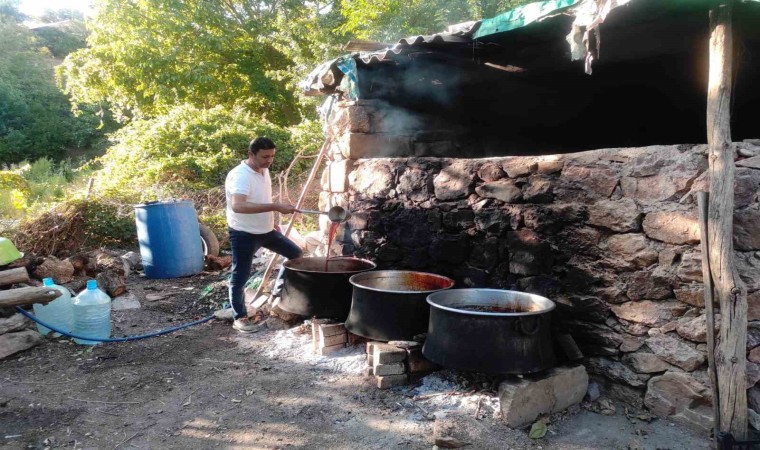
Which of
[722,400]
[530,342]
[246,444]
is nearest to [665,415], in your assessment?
[722,400]

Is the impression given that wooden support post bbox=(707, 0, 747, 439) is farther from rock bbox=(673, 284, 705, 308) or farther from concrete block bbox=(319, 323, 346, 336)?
concrete block bbox=(319, 323, 346, 336)

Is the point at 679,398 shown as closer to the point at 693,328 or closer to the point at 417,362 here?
the point at 693,328

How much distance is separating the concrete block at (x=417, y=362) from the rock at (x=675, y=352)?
133 cm

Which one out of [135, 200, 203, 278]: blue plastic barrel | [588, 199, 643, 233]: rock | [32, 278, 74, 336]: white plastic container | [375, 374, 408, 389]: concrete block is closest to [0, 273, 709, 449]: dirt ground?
[375, 374, 408, 389]: concrete block

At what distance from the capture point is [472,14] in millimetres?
12125

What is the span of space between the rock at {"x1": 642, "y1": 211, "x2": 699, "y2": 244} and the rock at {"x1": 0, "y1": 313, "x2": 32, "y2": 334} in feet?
15.7

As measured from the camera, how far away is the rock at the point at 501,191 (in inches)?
140

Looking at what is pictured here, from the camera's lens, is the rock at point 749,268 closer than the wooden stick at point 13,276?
Yes

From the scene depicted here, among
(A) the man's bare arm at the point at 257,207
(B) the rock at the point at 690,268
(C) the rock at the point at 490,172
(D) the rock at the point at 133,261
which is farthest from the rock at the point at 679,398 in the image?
(D) the rock at the point at 133,261

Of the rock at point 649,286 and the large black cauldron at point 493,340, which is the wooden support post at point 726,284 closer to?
the rock at point 649,286

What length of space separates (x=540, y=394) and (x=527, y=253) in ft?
3.16

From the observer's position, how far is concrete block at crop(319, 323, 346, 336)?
3953mm

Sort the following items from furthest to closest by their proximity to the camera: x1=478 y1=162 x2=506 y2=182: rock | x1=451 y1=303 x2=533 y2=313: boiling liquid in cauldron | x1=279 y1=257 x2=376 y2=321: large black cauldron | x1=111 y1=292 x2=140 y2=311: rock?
x1=111 y1=292 x2=140 y2=311: rock → x1=279 y1=257 x2=376 y2=321: large black cauldron → x1=478 y1=162 x2=506 y2=182: rock → x1=451 y1=303 x2=533 y2=313: boiling liquid in cauldron

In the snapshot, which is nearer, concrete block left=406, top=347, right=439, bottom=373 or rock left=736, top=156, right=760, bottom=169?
rock left=736, top=156, right=760, bottom=169
